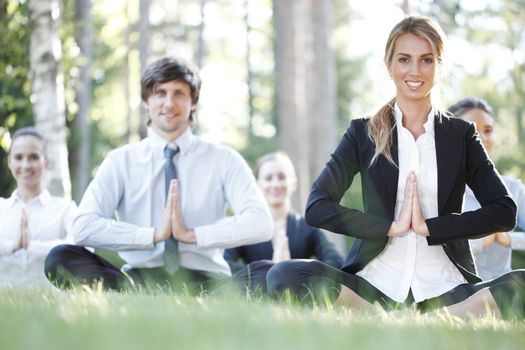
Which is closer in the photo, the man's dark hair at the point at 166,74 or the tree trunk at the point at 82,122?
the man's dark hair at the point at 166,74

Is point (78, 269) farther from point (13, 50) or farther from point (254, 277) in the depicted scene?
point (13, 50)

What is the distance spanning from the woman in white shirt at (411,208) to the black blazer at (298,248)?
3.04m

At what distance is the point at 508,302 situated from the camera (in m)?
4.82

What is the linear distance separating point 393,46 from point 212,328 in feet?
9.72

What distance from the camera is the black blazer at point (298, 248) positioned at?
330 inches

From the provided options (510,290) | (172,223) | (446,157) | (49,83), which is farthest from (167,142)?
(49,83)

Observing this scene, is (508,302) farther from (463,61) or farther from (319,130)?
(463,61)

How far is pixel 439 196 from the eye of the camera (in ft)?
17.0

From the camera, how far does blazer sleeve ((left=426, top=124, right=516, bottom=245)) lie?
492 cm

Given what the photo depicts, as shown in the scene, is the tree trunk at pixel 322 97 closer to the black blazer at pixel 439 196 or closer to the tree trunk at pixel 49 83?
the tree trunk at pixel 49 83

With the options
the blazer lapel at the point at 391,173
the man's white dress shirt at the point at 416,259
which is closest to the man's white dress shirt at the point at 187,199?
the man's white dress shirt at the point at 416,259

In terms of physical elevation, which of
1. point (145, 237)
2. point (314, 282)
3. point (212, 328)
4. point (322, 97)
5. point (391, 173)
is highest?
point (322, 97)

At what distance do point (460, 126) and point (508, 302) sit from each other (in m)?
1.16

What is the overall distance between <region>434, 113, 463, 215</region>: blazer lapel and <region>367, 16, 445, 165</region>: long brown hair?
11.5 inches
